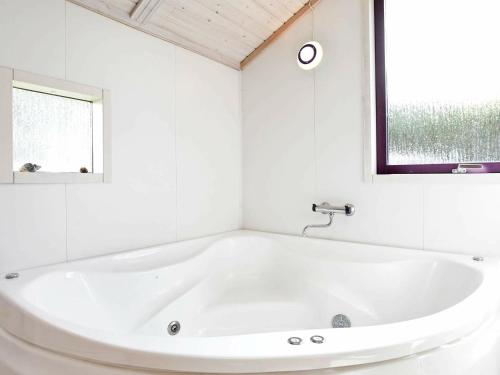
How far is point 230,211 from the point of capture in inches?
96.4

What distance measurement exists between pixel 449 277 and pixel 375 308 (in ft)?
1.29

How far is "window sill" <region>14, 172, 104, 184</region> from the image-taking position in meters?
1.35

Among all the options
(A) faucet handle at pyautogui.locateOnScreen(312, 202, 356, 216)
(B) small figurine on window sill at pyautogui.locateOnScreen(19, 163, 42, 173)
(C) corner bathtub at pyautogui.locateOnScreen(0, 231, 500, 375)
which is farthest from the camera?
(A) faucet handle at pyautogui.locateOnScreen(312, 202, 356, 216)

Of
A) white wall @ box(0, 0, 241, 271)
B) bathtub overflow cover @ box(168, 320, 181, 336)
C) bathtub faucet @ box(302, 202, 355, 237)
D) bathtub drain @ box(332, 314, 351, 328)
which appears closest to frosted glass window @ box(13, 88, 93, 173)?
white wall @ box(0, 0, 241, 271)

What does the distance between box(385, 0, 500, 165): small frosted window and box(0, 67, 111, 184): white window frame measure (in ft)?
5.42

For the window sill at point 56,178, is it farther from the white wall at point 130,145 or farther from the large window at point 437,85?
the large window at point 437,85

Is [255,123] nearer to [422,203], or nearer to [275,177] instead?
[275,177]

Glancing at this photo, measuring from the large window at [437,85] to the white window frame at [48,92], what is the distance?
1.59 metres

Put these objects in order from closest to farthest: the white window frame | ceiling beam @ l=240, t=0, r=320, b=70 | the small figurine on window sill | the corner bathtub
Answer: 1. the corner bathtub
2. the white window frame
3. the small figurine on window sill
4. ceiling beam @ l=240, t=0, r=320, b=70

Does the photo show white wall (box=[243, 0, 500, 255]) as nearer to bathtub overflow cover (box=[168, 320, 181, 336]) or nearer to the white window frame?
bathtub overflow cover (box=[168, 320, 181, 336])

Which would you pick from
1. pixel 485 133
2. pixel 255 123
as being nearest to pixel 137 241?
pixel 255 123

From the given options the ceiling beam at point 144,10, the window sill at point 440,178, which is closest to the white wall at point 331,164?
the window sill at point 440,178

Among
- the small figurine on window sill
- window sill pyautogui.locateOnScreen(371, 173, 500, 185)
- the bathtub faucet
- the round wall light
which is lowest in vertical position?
the bathtub faucet

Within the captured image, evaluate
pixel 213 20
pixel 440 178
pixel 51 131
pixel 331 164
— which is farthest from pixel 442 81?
pixel 51 131
